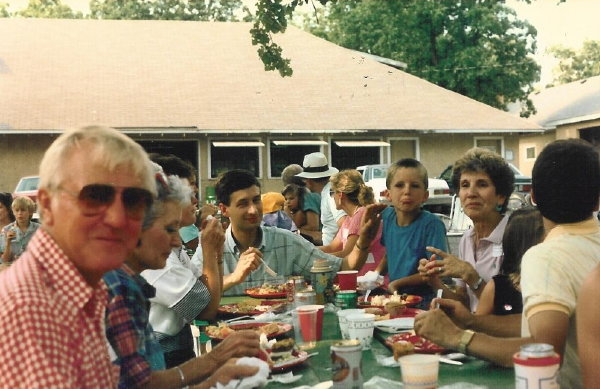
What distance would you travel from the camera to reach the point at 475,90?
31.5 meters

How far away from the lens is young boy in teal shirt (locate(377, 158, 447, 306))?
5289 millimetres

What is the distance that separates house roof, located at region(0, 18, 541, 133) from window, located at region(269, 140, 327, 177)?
42.9 inches

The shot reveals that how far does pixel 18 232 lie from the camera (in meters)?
9.45

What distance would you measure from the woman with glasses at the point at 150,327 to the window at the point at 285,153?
67.6 feet

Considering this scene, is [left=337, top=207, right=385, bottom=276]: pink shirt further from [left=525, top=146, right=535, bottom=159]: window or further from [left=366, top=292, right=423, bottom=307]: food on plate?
[left=525, top=146, right=535, bottom=159]: window

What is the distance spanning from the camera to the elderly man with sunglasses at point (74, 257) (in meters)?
1.73

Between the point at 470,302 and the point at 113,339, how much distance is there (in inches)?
104

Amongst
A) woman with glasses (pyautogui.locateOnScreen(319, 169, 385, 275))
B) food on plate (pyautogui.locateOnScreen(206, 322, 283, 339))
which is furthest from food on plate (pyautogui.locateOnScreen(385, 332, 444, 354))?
woman with glasses (pyautogui.locateOnScreen(319, 169, 385, 275))

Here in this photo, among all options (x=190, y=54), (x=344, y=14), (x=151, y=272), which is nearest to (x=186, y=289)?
(x=151, y=272)

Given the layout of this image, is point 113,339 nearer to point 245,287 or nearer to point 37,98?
point 245,287

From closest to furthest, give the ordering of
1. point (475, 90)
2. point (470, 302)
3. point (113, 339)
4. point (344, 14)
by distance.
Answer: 1. point (113, 339)
2. point (470, 302)
3. point (475, 90)
4. point (344, 14)

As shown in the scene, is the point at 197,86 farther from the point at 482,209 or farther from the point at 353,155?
the point at 482,209

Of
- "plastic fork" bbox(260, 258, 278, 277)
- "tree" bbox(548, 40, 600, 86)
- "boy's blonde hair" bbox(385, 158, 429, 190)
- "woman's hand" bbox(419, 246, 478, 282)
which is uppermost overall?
"tree" bbox(548, 40, 600, 86)

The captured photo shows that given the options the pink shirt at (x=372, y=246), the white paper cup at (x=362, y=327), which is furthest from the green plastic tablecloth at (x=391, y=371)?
the pink shirt at (x=372, y=246)
